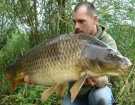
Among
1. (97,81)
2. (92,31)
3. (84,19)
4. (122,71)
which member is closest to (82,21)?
(84,19)

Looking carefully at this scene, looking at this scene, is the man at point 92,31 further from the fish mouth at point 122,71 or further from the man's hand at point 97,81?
the fish mouth at point 122,71

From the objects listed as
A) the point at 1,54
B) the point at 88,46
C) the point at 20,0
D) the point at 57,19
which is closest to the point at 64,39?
the point at 88,46

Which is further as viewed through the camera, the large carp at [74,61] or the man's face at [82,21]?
the man's face at [82,21]

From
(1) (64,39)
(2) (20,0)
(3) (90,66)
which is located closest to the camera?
(3) (90,66)

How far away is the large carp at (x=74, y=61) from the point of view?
5.77 ft

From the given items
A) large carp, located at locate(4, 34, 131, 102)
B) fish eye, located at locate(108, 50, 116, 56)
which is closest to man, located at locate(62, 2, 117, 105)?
large carp, located at locate(4, 34, 131, 102)

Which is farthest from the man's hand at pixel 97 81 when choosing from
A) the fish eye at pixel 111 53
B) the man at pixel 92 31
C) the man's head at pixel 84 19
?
the man's head at pixel 84 19

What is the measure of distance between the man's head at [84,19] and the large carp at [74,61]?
0.34m

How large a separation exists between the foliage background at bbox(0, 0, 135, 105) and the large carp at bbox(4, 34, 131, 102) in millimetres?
1020

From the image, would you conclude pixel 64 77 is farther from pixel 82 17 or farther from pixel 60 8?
pixel 60 8

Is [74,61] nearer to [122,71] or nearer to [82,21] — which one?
[122,71]

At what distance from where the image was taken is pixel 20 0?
4.08 metres

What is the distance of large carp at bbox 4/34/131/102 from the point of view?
1.76 m

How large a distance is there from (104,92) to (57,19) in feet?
5.40
